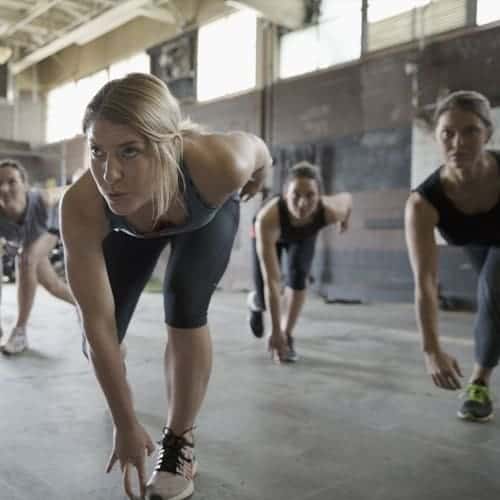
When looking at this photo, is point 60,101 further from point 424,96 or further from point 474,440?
point 474,440

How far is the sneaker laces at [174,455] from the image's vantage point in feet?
4.91

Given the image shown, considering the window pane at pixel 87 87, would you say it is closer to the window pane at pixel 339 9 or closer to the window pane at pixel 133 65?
the window pane at pixel 133 65

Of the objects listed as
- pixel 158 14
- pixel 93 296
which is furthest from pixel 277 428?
pixel 158 14

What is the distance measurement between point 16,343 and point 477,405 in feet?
8.27

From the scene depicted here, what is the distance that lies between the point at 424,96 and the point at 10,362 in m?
5.46

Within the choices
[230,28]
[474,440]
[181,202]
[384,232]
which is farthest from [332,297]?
[181,202]

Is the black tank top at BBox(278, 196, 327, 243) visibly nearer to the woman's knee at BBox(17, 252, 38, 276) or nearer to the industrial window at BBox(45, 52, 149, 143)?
the woman's knee at BBox(17, 252, 38, 276)

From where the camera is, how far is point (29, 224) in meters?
3.38

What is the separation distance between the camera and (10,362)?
10.3 feet

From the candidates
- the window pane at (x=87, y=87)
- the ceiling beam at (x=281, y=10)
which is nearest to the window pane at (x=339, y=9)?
the ceiling beam at (x=281, y=10)

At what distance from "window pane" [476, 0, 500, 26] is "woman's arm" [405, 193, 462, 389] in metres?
5.22

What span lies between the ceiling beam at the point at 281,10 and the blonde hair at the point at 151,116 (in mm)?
7066

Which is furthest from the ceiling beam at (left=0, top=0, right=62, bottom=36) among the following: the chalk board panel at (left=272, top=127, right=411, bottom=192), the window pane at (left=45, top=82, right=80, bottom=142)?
the chalk board panel at (left=272, top=127, right=411, bottom=192)

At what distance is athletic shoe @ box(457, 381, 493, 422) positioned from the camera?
2152 mm
